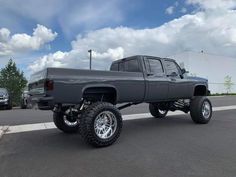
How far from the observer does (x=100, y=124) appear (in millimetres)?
5895

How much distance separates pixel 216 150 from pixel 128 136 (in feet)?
7.43

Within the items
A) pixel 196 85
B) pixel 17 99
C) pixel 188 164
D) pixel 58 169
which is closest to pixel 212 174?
pixel 188 164

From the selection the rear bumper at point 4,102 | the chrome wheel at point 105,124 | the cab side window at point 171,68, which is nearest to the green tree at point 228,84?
the rear bumper at point 4,102

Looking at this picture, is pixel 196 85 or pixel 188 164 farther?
pixel 196 85

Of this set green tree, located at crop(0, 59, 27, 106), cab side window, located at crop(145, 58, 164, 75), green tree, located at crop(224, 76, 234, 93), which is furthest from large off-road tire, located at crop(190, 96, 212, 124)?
green tree, located at crop(224, 76, 234, 93)

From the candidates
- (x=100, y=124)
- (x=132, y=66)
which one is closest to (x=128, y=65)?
(x=132, y=66)

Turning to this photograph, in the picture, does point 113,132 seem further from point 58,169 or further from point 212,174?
point 212,174

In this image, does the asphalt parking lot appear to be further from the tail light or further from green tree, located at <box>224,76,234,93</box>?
green tree, located at <box>224,76,234,93</box>

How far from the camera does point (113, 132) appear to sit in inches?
237

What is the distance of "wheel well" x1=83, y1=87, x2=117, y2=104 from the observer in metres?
6.19

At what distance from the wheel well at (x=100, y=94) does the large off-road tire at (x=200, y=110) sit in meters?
3.12

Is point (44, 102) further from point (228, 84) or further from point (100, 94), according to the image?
point (228, 84)

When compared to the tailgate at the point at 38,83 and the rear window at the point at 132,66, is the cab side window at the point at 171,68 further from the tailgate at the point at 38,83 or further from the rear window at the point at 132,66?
the tailgate at the point at 38,83

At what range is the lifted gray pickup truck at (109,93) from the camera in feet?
18.2
